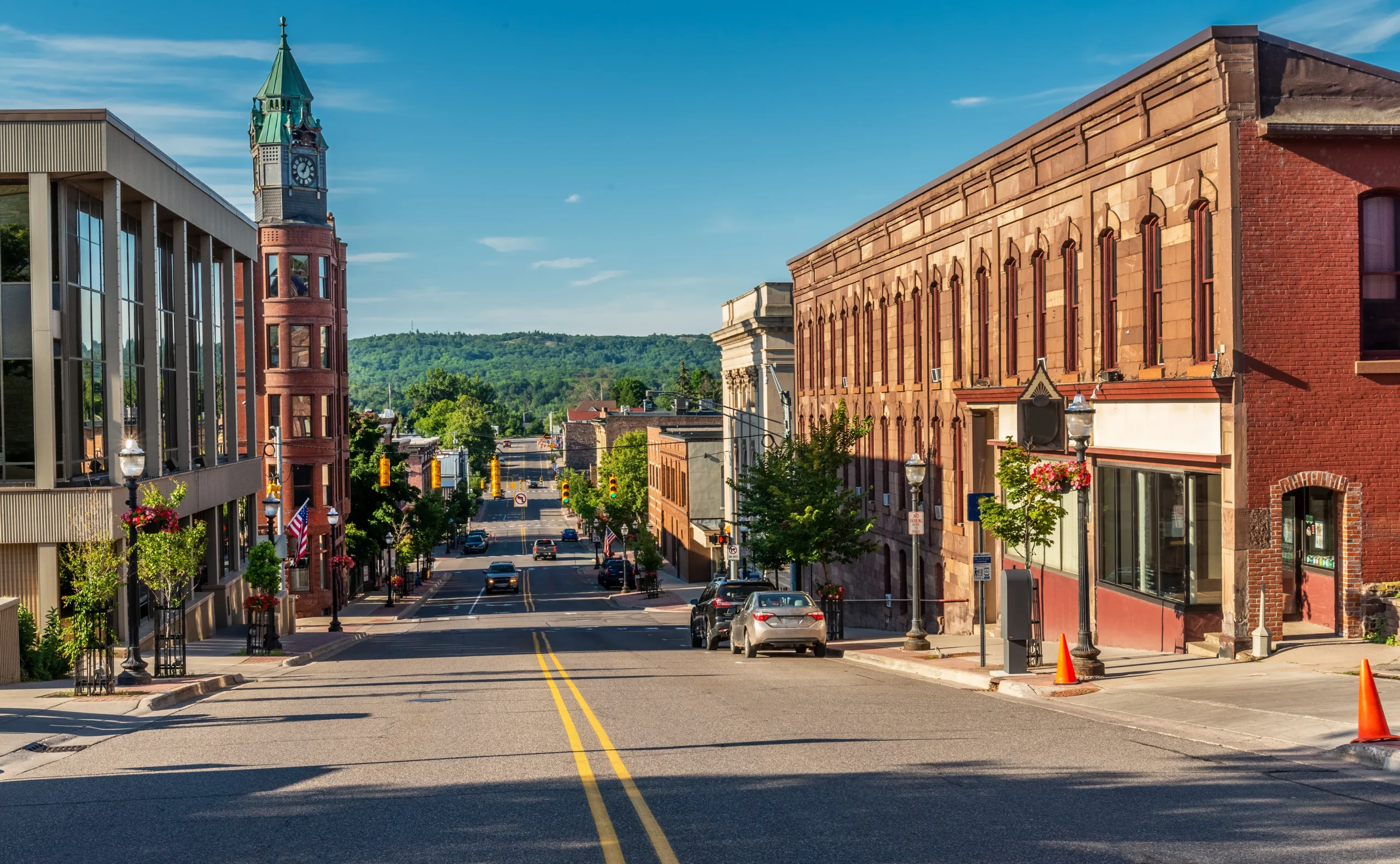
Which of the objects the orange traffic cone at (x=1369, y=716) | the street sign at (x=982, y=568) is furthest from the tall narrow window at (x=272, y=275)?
the orange traffic cone at (x=1369, y=716)

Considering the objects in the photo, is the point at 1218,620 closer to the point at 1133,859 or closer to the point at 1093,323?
the point at 1093,323

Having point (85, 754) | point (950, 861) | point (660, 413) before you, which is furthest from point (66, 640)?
point (660, 413)

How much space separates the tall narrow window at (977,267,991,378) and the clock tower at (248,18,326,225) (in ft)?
125

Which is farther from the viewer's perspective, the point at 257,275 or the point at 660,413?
the point at 660,413

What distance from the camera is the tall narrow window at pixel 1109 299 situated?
86.8 feet

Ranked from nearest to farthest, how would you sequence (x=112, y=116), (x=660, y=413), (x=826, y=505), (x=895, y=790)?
1. (x=895, y=790)
2. (x=112, y=116)
3. (x=826, y=505)
4. (x=660, y=413)

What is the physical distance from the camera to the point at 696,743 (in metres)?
14.5

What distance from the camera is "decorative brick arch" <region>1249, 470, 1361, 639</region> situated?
2106 cm

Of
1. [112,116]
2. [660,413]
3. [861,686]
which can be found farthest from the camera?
[660,413]

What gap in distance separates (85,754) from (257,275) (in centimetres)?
4833

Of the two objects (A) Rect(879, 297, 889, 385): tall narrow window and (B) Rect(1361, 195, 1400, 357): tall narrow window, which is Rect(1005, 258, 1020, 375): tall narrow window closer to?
(A) Rect(879, 297, 889, 385): tall narrow window

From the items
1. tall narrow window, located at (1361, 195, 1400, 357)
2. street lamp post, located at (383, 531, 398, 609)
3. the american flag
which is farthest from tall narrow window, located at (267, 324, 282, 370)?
tall narrow window, located at (1361, 195, 1400, 357)

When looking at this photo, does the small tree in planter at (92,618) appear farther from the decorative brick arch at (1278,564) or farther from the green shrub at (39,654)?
the decorative brick arch at (1278,564)

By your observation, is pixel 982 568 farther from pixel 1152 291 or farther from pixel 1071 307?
pixel 1071 307
